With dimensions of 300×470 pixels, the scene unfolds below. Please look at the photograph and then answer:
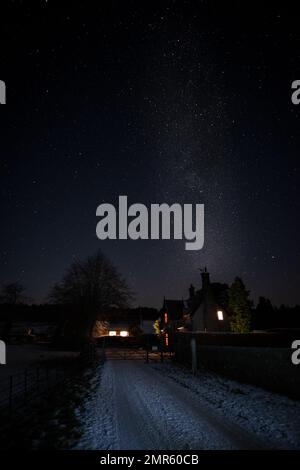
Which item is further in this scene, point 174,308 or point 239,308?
point 174,308

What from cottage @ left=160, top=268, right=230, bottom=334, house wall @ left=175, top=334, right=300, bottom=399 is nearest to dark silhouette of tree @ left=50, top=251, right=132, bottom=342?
cottage @ left=160, top=268, right=230, bottom=334

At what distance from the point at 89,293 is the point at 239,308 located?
19169 mm

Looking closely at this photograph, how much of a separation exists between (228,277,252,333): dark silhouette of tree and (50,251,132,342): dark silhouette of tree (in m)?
13.4

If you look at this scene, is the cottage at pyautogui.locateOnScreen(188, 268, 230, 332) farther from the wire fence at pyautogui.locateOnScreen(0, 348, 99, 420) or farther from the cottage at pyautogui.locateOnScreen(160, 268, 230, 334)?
the wire fence at pyautogui.locateOnScreen(0, 348, 99, 420)

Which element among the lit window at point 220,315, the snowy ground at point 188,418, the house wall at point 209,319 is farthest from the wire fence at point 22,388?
the lit window at point 220,315

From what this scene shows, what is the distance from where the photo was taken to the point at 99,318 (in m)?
42.1

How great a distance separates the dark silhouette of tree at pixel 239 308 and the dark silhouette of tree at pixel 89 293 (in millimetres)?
13388

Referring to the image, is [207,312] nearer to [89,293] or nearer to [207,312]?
[207,312]

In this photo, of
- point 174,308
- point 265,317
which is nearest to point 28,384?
point 174,308

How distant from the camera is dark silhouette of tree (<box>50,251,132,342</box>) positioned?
4144 cm

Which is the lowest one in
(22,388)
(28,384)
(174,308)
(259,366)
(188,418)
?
(28,384)

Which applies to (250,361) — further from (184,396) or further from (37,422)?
(37,422)

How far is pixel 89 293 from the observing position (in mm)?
42344
